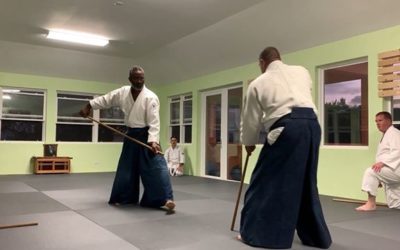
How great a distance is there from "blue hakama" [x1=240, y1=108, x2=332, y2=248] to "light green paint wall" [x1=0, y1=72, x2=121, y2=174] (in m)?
7.69

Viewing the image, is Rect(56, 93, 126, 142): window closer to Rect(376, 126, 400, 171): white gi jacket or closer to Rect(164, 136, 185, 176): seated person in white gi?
Result: Rect(164, 136, 185, 176): seated person in white gi

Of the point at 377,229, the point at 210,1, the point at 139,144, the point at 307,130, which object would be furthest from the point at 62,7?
the point at 377,229

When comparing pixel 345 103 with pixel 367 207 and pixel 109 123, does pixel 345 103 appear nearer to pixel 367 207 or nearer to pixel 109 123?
pixel 367 207

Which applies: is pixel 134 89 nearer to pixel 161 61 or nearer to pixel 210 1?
pixel 210 1

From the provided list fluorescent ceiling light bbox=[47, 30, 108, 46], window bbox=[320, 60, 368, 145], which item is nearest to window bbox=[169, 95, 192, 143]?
fluorescent ceiling light bbox=[47, 30, 108, 46]

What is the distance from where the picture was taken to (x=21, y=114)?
916cm

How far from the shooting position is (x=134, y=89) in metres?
4.26

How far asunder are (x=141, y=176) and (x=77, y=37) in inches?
169

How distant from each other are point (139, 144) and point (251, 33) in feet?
10.8

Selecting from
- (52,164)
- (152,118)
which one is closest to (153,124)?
(152,118)

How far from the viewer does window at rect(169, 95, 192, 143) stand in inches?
381

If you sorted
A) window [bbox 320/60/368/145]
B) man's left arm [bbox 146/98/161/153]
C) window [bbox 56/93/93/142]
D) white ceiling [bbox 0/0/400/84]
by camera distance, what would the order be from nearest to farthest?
man's left arm [bbox 146/98/161/153]
white ceiling [bbox 0/0/400/84]
window [bbox 320/60/368/145]
window [bbox 56/93/93/142]

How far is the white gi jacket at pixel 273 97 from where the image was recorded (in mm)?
2617

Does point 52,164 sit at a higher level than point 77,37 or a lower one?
lower
